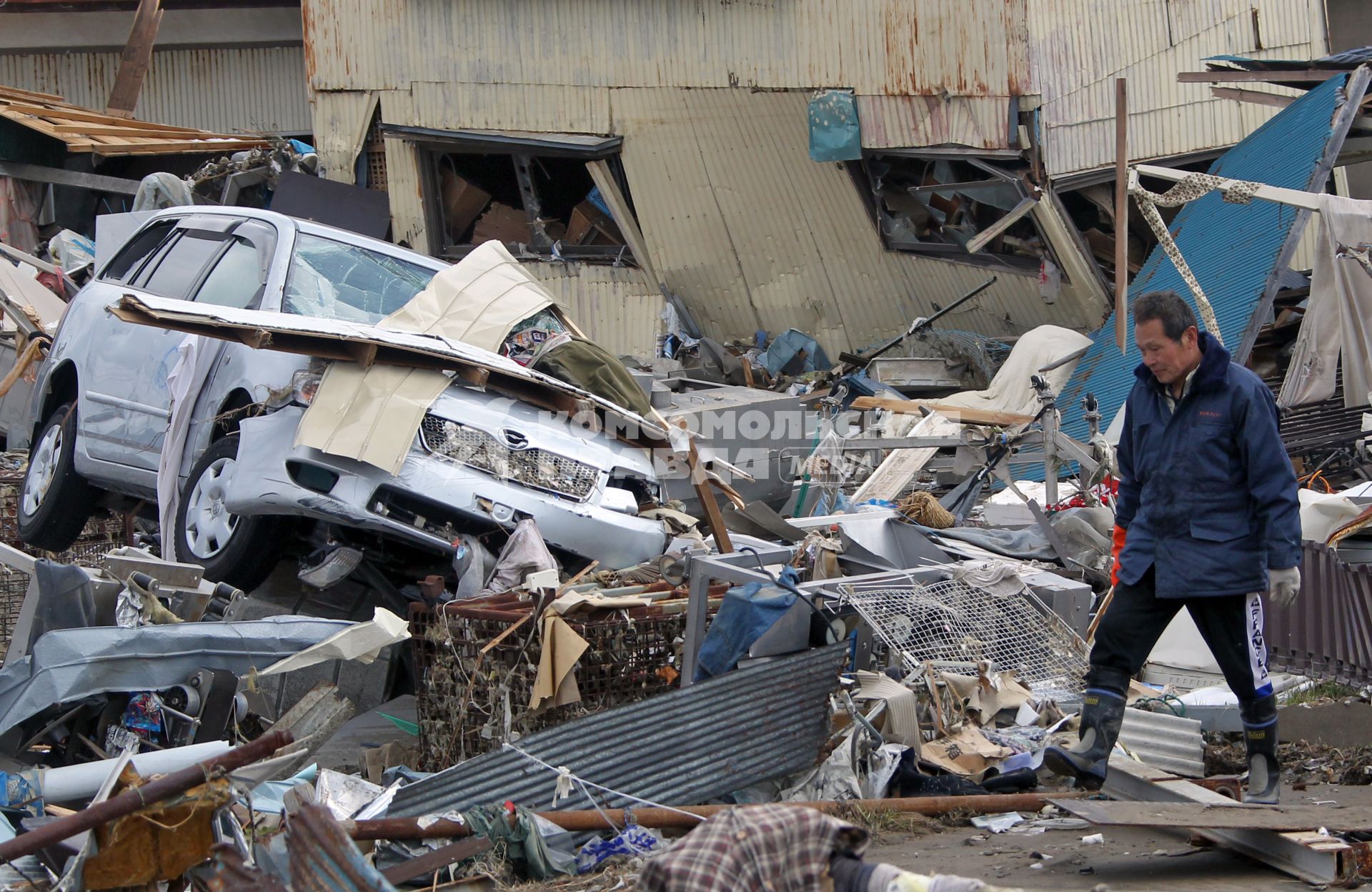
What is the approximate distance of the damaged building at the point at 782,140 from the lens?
42.7ft

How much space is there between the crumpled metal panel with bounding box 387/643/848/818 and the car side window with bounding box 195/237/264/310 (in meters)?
3.66

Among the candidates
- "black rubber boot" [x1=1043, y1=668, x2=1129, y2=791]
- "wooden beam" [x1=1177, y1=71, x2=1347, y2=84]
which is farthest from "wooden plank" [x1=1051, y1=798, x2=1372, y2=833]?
"wooden beam" [x1=1177, y1=71, x2=1347, y2=84]

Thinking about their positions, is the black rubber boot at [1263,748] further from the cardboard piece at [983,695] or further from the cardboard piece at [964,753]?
the cardboard piece at [983,695]

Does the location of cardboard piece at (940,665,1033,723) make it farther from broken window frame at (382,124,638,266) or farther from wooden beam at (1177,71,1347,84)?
broken window frame at (382,124,638,266)

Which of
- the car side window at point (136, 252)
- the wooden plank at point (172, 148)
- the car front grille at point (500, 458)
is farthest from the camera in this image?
the wooden plank at point (172, 148)

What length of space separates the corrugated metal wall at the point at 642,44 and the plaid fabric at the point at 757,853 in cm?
1162

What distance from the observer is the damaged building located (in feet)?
42.7

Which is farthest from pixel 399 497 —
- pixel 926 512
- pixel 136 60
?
pixel 136 60

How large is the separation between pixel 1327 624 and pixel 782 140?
9.44 metres

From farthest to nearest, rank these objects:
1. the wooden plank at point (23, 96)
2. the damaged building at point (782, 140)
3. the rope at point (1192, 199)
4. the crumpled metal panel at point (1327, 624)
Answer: the wooden plank at point (23, 96)
the damaged building at point (782, 140)
the rope at point (1192, 199)
the crumpled metal panel at point (1327, 624)

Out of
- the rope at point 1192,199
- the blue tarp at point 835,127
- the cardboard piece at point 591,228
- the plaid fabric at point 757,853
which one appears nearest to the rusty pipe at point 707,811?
the plaid fabric at point 757,853

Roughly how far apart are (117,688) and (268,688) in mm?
672

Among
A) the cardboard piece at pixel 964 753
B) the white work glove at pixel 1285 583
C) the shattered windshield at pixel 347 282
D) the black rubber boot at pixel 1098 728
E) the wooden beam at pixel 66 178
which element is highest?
the wooden beam at pixel 66 178

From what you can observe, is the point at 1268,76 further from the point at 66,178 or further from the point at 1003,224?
the point at 66,178
